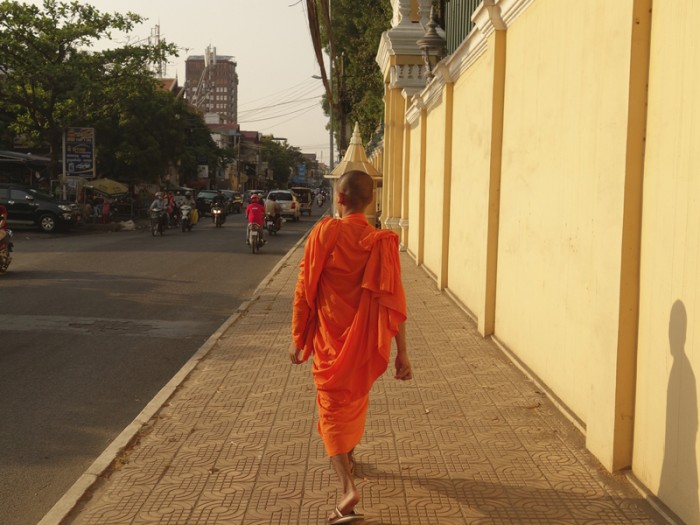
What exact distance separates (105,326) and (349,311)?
6.38 metres

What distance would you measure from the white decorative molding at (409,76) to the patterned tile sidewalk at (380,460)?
547 inches

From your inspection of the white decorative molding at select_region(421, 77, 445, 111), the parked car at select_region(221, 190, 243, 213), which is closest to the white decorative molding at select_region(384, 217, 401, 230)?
the white decorative molding at select_region(421, 77, 445, 111)

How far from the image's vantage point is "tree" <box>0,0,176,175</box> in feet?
104

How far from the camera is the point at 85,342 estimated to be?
8.98 m

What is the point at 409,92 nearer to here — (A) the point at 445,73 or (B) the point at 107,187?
(A) the point at 445,73

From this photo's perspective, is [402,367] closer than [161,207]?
Yes

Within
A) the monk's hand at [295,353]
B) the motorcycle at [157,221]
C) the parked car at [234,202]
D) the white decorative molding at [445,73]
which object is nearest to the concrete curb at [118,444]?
the monk's hand at [295,353]

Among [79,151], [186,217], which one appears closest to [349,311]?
[186,217]

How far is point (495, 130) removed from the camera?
8562 mm

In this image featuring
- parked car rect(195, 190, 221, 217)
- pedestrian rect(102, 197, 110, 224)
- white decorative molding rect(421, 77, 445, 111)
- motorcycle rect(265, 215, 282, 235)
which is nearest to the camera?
white decorative molding rect(421, 77, 445, 111)

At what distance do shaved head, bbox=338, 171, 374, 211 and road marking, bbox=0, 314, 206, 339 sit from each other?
18.4ft

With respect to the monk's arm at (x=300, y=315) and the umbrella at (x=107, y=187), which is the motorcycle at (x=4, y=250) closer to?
the monk's arm at (x=300, y=315)

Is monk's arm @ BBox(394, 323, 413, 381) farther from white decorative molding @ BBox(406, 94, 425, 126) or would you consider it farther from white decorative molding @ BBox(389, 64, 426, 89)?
white decorative molding @ BBox(389, 64, 426, 89)

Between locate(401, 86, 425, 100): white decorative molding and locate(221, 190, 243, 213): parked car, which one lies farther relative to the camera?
locate(221, 190, 243, 213): parked car
